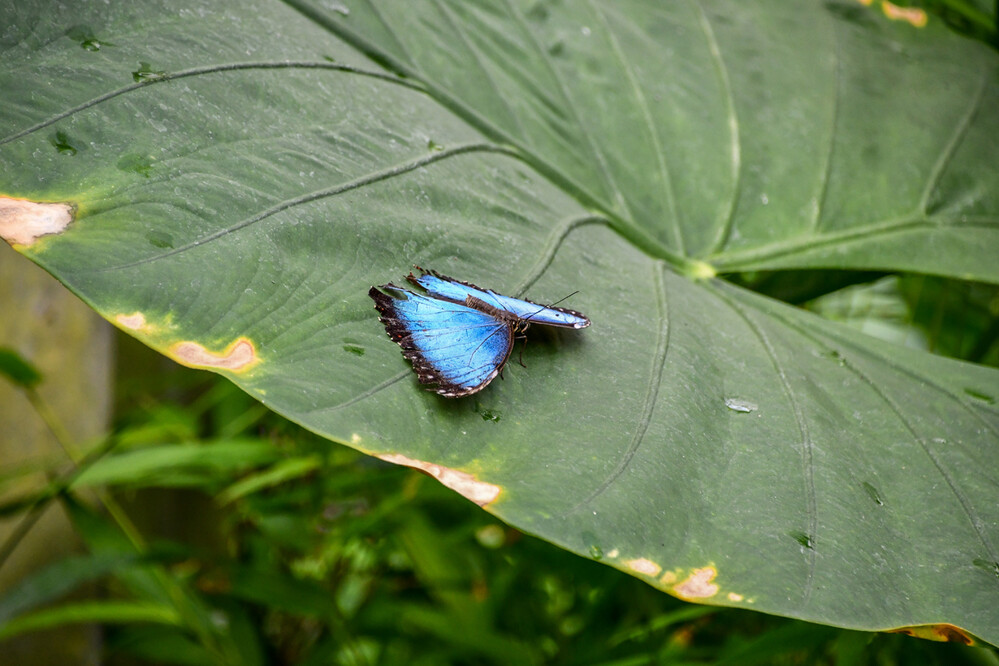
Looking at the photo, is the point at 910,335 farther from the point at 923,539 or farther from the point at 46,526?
the point at 46,526

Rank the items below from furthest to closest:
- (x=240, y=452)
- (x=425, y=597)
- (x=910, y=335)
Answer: (x=910, y=335), (x=425, y=597), (x=240, y=452)

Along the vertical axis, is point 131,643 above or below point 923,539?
below

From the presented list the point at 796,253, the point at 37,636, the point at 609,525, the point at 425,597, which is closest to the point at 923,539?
the point at 609,525

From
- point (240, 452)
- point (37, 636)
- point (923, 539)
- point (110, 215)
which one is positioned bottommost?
point (37, 636)

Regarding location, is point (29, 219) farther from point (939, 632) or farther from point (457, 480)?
point (939, 632)

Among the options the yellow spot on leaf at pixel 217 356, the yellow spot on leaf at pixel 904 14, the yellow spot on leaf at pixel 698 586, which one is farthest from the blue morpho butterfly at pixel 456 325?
the yellow spot on leaf at pixel 904 14

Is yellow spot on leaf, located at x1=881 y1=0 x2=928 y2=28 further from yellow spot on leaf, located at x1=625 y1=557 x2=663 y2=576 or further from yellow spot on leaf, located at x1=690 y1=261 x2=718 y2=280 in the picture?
yellow spot on leaf, located at x1=625 y1=557 x2=663 y2=576

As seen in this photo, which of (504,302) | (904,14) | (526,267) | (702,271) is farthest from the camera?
(904,14)

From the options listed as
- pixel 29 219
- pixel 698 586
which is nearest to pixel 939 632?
pixel 698 586

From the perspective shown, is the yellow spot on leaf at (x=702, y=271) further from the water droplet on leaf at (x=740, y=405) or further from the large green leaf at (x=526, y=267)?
the water droplet on leaf at (x=740, y=405)
